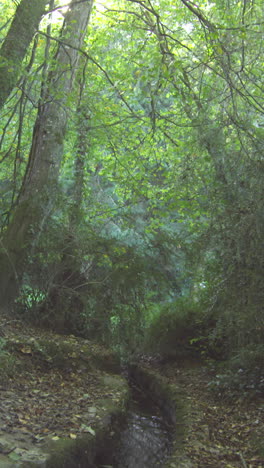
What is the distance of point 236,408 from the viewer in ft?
17.8

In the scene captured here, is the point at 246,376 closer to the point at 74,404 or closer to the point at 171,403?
the point at 171,403

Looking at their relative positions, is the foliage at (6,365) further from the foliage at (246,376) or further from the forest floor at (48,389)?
the foliage at (246,376)

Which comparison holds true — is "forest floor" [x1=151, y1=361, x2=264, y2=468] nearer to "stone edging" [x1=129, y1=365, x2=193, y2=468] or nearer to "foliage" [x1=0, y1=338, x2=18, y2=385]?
"stone edging" [x1=129, y1=365, x2=193, y2=468]

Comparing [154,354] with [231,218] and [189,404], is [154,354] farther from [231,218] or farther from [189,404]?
[231,218]

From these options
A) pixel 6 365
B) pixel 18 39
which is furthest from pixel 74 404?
pixel 18 39

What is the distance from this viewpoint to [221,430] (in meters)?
4.91

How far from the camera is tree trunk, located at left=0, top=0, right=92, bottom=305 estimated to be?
711 centimetres

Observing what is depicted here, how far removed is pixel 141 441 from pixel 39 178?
480 centimetres

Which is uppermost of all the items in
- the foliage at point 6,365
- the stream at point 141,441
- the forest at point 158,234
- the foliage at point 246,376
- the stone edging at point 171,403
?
the forest at point 158,234

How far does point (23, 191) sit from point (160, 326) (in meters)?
3.73

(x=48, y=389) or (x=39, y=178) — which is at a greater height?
(x=39, y=178)

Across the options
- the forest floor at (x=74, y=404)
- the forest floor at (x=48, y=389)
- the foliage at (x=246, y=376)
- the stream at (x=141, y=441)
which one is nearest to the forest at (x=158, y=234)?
the foliage at (x=246, y=376)

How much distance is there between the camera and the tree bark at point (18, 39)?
15.0ft

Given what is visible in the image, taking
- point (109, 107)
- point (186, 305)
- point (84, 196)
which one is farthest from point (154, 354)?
point (109, 107)
